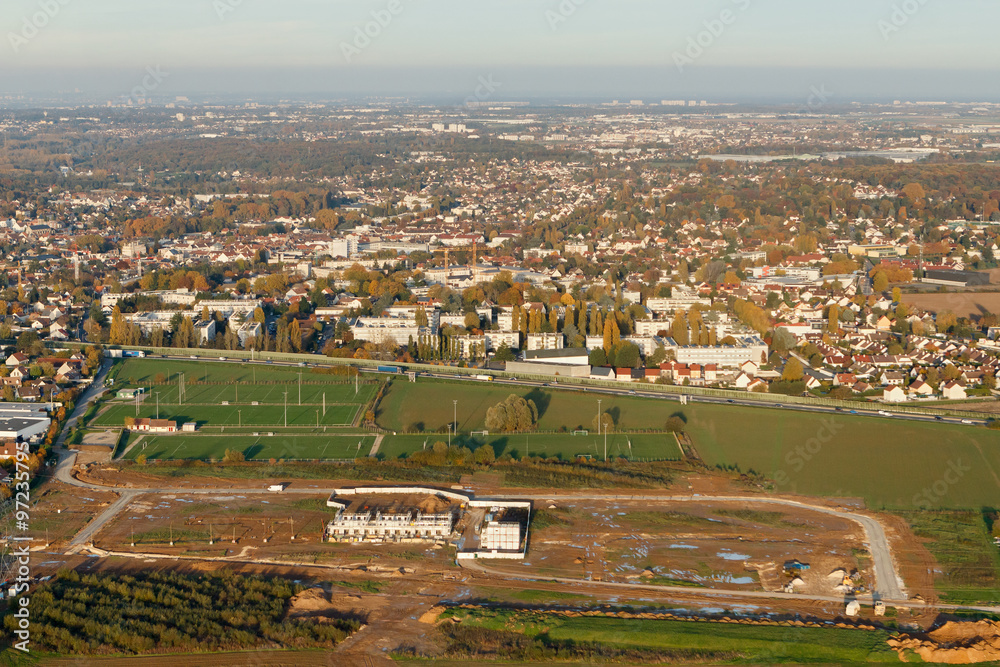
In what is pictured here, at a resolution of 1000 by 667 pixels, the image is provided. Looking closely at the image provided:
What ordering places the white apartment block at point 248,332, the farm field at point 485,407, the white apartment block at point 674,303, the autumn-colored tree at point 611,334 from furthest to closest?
the white apartment block at point 674,303
the white apartment block at point 248,332
the autumn-colored tree at point 611,334
the farm field at point 485,407

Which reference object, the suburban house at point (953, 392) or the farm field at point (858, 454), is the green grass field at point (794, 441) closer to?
the farm field at point (858, 454)

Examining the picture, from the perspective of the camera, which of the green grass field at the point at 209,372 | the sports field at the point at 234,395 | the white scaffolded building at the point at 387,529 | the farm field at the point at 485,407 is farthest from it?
the green grass field at the point at 209,372

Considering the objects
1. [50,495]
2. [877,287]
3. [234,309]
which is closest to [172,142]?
[234,309]

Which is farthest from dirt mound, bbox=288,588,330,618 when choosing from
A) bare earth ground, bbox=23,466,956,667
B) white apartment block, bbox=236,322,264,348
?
white apartment block, bbox=236,322,264,348

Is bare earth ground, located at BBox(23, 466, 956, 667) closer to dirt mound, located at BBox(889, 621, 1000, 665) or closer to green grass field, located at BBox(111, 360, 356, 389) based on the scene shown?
dirt mound, located at BBox(889, 621, 1000, 665)

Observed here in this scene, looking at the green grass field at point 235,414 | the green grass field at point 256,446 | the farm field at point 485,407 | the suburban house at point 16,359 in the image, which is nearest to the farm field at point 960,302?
the farm field at point 485,407
